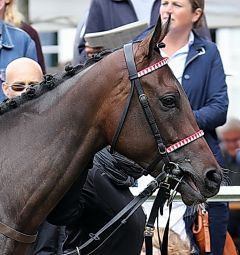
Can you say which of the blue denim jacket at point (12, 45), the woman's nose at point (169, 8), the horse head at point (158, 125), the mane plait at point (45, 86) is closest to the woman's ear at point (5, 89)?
the blue denim jacket at point (12, 45)

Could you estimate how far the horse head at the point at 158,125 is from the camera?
517 centimetres

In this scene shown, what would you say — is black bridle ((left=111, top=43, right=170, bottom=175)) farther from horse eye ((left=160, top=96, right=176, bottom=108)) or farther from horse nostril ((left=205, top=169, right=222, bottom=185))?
horse nostril ((left=205, top=169, right=222, bottom=185))

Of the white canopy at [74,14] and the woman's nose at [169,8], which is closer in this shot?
the woman's nose at [169,8]

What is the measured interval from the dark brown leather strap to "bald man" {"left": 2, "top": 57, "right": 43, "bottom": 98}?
1451 mm

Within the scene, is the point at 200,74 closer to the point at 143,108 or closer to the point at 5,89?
the point at 5,89

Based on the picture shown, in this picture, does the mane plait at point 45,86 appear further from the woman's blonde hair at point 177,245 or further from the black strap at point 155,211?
the woman's blonde hair at point 177,245

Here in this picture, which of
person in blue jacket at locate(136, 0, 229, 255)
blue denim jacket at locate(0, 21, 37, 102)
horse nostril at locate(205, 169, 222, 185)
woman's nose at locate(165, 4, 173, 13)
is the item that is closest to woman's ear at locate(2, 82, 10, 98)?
blue denim jacket at locate(0, 21, 37, 102)

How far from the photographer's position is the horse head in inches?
204

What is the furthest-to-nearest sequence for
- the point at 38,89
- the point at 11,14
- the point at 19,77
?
the point at 11,14, the point at 19,77, the point at 38,89

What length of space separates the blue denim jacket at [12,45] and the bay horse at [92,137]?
188 centimetres

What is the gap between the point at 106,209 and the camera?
5.64 m

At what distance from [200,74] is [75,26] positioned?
535cm

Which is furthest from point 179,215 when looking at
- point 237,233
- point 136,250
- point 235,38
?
point 235,38

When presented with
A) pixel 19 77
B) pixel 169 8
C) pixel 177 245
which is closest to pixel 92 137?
pixel 19 77
